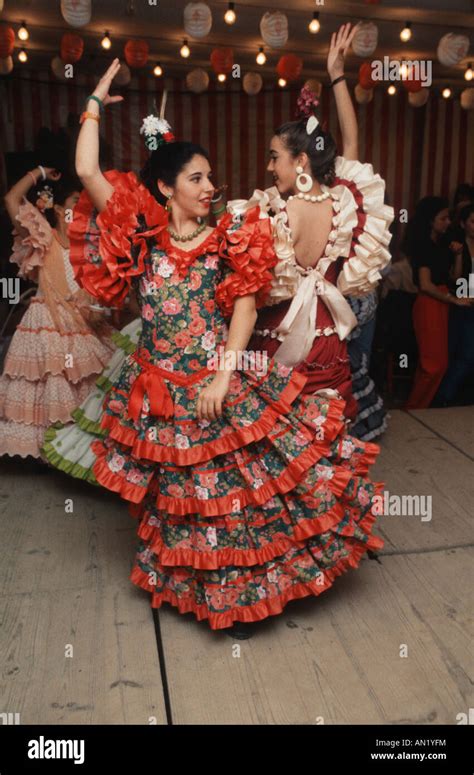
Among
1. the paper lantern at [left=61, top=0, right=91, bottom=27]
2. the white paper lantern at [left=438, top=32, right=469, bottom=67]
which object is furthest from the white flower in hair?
the white paper lantern at [left=438, top=32, right=469, bottom=67]

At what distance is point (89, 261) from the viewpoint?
211 cm

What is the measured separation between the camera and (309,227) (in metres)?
2.39

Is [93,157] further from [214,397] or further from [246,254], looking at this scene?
[214,397]

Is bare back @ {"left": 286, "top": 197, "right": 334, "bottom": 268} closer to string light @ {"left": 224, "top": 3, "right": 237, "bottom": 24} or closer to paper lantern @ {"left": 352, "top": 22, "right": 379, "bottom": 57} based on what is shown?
string light @ {"left": 224, "top": 3, "right": 237, "bottom": 24}

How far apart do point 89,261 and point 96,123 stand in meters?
0.39

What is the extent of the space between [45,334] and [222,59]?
3.44 metres

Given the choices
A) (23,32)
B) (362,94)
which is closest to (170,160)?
(23,32)

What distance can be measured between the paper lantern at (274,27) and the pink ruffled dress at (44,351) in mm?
2618

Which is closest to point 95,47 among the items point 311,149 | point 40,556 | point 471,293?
point 471,293

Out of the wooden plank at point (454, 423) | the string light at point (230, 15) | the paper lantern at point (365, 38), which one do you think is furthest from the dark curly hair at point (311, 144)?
the paper lantern at point (365, 38)

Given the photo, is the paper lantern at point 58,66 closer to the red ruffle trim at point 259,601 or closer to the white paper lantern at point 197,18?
the white paper lantern at point 197,18

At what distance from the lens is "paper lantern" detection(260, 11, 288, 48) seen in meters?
4.93

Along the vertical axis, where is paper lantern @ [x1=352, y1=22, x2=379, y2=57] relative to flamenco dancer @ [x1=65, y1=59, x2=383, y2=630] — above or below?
above
